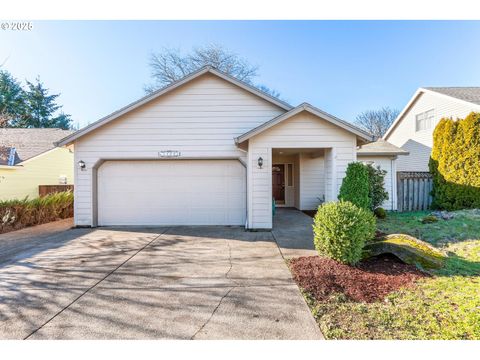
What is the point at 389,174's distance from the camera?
488 inches

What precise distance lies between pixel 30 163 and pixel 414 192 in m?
19.5

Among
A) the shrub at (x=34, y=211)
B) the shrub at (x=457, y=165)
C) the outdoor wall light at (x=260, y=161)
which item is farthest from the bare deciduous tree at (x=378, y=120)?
the shrub at (x=34, y=211)

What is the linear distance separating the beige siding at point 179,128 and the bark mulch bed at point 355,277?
5222mm

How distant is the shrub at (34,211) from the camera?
9391 mm

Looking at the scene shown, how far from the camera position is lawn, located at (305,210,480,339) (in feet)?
9.40

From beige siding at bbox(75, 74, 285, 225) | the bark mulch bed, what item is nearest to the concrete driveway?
the bark mulch bed

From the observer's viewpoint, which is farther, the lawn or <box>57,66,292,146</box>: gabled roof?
<box>57,66,292,146</box>: gabled roof

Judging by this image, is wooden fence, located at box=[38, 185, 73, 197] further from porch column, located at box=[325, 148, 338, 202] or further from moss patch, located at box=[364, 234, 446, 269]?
A: moss patch, located at box=[364, 234, 446, 269]

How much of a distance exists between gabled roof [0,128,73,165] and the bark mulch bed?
15.3 meters

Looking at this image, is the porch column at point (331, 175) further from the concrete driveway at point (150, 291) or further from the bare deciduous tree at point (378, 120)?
the bare deciduous tree at point (378, 120)

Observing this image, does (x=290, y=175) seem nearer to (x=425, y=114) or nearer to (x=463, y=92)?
(x=425, y=114)
